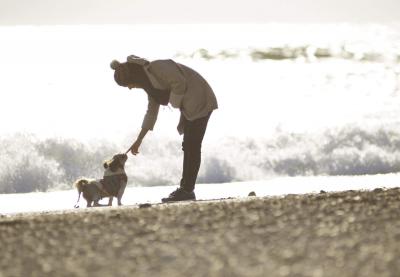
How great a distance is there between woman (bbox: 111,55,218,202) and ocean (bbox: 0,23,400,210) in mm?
4191

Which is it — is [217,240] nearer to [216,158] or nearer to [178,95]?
[178,95]

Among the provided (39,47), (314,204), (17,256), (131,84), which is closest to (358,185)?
(131,84)

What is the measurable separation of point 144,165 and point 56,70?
69.4 feet

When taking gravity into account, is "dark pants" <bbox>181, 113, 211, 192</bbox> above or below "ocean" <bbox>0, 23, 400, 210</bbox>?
below

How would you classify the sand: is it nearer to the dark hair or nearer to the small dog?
the dark hair

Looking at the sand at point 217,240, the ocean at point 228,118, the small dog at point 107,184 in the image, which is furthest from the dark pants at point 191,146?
the ocean at point 228,118

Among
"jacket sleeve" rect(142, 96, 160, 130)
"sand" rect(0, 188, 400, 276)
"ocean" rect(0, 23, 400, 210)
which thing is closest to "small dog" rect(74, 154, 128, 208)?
"jacket sleeve" rect(142, 96, 160, 130)

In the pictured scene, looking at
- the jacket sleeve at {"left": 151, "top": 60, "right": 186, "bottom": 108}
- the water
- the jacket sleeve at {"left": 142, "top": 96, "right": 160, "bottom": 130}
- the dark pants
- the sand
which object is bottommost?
the sand

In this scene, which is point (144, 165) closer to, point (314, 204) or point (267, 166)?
point (267, 166)

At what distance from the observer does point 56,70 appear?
34.5m

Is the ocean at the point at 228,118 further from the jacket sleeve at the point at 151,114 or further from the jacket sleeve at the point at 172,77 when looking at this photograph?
the jacket sleeve at the point at 172,77

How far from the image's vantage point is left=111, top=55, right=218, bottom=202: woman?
825 centimetres

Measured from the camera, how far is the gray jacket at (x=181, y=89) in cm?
827

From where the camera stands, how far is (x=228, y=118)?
67.8ft
